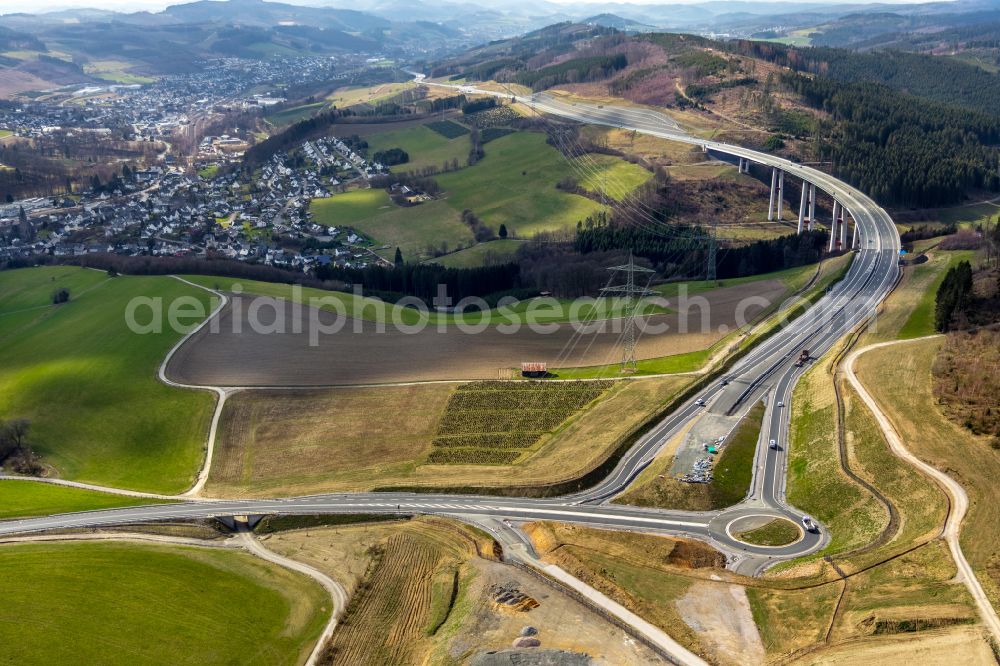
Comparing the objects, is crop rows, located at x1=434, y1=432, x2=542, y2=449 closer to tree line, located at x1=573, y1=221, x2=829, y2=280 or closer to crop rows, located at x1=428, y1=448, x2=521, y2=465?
crop rows, located at x1=428, y1=448, x2=521, y2=465

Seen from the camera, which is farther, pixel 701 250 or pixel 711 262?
pixel 701 250

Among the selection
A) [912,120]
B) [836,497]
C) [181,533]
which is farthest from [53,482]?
[912,120]

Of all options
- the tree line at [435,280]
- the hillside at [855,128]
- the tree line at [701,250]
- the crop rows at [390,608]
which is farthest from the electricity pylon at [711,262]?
the crop rows at [390,608]

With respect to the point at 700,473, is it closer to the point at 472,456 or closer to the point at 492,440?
the point at 492,440

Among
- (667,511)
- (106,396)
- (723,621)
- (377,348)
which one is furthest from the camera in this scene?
(377,348)

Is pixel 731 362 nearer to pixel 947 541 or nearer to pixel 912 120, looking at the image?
pixel 947 541

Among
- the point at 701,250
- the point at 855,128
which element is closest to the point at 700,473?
the point at 701,250

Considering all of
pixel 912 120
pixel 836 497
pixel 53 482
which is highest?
pixel 912 120

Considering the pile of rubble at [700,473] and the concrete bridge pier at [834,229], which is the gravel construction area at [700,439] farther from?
the concrete bridge pier at [834,229]
